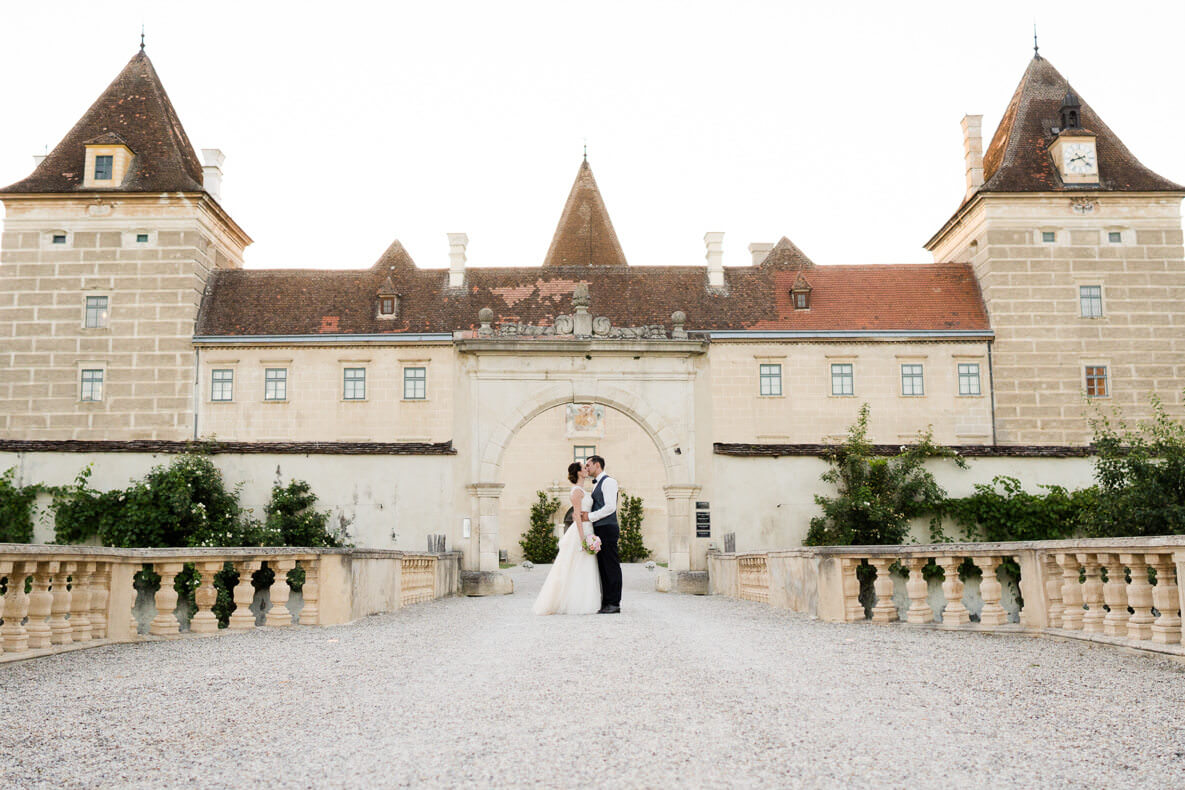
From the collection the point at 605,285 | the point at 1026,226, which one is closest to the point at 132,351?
the point at 605,285

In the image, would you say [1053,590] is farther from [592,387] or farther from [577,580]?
[592,387]

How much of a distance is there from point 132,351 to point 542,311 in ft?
39.3

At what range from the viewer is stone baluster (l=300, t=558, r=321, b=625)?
11930mm

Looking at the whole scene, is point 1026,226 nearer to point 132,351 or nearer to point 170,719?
point 132,351

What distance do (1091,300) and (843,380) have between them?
823 centimetres

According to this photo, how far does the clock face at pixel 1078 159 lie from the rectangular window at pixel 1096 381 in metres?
6.04

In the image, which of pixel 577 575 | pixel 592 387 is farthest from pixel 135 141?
pixel 577 575

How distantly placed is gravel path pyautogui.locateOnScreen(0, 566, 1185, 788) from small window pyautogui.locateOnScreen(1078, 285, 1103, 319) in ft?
83.5

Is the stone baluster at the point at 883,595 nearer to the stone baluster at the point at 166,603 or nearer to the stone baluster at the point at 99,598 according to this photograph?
the stone baluster at the point at 166,603

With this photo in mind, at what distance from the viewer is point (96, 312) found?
3209cm

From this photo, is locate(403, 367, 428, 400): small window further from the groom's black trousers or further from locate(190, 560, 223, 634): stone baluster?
locate(190, 560, 223, 634): stone baluster

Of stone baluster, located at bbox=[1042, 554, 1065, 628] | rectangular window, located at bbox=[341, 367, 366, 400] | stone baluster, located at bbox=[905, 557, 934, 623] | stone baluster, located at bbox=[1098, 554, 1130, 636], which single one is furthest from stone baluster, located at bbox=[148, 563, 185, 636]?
rectangular window, located at bbox=[341, 367, 366, 400]

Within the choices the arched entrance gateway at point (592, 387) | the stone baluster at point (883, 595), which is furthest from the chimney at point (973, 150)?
the stone baluster at point (883, 595)

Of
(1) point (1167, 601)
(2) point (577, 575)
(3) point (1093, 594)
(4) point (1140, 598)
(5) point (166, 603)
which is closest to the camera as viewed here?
(1) point (1167, 601)
